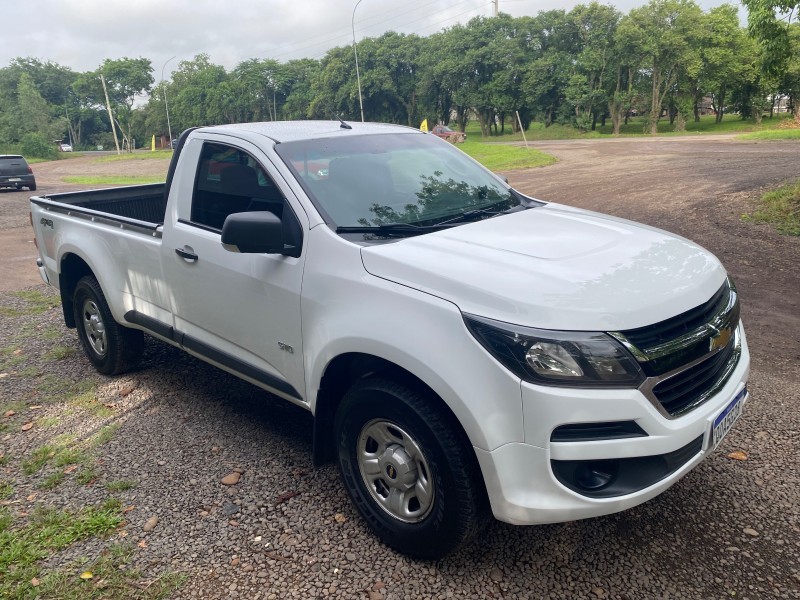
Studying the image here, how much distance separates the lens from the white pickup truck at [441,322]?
2441mm

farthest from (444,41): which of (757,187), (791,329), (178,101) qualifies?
(791,329)

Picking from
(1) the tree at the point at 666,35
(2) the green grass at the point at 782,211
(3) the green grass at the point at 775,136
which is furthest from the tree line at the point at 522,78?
(2) the green grass at the point at 782,211

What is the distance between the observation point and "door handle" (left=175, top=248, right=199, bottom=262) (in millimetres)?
3940

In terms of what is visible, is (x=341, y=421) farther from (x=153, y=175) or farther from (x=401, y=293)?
(x=153, y=175)

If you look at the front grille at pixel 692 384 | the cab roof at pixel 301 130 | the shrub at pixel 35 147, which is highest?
the shrub at pixel 35 147

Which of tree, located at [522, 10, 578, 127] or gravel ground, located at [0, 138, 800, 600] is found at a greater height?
tree, located at [522, 10, 578, 127]

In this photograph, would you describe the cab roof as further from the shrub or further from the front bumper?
the shrub

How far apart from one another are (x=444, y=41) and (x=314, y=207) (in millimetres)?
60396

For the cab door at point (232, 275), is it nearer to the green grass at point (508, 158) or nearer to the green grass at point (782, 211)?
the green grass at point (782, 211)

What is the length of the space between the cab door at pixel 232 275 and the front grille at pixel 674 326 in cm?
161

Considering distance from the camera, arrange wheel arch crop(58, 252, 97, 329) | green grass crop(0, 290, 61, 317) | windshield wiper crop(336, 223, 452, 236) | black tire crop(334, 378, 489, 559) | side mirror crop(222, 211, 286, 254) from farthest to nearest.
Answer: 1. green grass crop(0, 290, 61, 317)
2. wheel arch crop(58, 252, 97, 329)
3. windshield wiper crop(336, 223, 452, 236)
4. side mirror crop(222, 211, 286, 254)
5. black tire crop(334, 378, 489, 559)

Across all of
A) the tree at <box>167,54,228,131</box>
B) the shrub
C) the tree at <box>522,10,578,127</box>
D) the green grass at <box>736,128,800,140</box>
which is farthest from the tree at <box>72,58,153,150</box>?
the green grass at <box>736,128,800,140</box>

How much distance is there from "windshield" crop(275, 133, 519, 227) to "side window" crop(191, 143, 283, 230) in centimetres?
21

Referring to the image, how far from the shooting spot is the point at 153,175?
3247 centimetres
